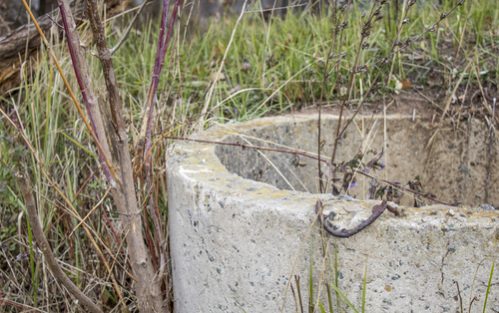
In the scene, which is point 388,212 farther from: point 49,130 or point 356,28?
point 356,28

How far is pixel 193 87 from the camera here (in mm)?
3223

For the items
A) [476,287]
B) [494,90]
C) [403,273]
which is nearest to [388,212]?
[403,273]

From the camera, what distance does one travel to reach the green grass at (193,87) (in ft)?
7.74

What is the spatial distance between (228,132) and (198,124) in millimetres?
348

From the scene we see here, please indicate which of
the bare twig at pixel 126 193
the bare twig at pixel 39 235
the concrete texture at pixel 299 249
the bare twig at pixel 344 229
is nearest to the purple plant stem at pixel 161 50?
the bare twig at pixel 126 193

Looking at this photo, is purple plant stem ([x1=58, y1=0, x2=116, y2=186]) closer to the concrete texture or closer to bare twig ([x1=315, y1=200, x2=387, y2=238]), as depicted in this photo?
the concrete texture

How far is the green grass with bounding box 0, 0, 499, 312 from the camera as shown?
236cm

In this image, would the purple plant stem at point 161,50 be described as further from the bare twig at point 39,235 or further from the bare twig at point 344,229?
the bare twig at point 344,229

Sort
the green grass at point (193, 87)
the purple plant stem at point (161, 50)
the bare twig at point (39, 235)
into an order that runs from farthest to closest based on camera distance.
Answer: the green grass at point (193, 87) → the purple plant stem at point (161, 50) → the bare twig at point (39, 235)

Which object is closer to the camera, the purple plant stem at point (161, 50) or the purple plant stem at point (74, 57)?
the purple plant stem at point (74, 57)

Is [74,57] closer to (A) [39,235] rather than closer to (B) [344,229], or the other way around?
(A) [39,235]

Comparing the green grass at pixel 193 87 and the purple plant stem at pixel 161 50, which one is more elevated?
the purple plant stem at pixel 161 50

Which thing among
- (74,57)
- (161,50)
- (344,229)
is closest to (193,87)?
(161,50)

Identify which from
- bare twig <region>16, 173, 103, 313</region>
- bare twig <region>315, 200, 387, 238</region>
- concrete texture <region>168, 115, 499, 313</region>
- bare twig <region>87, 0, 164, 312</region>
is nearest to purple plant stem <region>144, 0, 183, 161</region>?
bare twig <region>87, 0, 164, 312</region>
